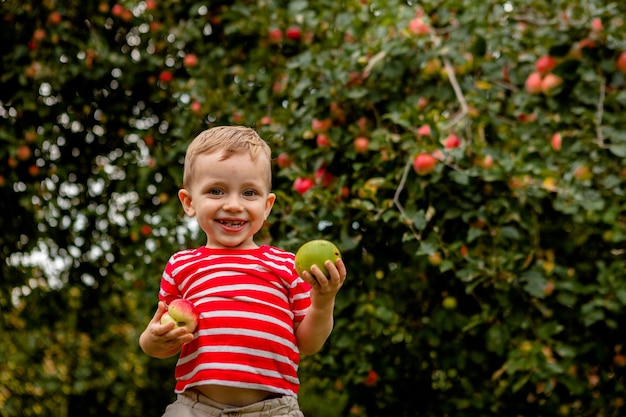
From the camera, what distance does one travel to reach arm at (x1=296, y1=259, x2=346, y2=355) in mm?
1484

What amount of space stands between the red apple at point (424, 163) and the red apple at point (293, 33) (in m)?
1.09

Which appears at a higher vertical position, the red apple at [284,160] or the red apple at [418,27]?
the red apple at [418,27]

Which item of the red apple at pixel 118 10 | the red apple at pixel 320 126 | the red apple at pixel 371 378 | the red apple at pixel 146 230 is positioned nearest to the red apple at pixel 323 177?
the red apple at pixel 320 126

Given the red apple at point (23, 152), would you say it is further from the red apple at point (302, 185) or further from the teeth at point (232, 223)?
the teeth at point (232, 223)

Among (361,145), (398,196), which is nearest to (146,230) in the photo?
(361,145)

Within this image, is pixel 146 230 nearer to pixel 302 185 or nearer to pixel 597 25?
→ pixel 302 185

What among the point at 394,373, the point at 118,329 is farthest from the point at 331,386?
the point at 118,329

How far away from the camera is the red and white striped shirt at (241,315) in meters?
1.54

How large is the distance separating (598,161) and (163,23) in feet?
6.96

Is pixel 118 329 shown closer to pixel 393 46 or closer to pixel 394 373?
pixel 394 373

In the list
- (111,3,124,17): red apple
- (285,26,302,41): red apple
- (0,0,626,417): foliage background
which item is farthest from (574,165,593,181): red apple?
(111,3,124,17): red apple

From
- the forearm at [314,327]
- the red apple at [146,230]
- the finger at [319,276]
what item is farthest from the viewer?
the red apple at [146,230]

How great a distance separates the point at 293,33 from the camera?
142 inches

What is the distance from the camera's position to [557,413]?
3.32 metres
